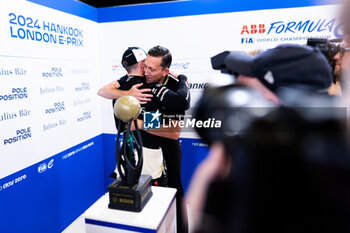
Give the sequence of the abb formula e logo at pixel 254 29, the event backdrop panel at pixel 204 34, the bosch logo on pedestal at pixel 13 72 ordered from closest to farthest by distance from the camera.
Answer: the bosch logo on pedestal at pixel 13 72, the event backdrop panel at pixel 204 34, the abb formula e logo at pixel 254 29

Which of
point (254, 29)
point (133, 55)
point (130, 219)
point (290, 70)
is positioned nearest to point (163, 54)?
point (133, 55)

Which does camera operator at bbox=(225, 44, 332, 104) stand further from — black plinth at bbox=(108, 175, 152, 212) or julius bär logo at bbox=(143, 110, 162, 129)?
julius bär logo at bbox=(143, 110, 162, 129)

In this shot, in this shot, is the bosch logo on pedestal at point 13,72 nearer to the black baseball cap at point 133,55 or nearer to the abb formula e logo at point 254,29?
the black baseball cap at point 133,55

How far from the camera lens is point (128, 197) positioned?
54.9 inches

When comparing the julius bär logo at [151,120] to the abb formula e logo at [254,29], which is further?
the julius bär logo at [151,120]

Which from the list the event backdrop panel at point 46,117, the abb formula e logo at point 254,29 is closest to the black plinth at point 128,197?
A: the event backdrop panel at point 46,117

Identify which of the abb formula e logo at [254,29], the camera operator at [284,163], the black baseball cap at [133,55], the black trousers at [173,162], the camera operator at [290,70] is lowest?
the black trousers at [173,162]

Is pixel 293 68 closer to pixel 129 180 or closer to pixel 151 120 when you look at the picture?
pixel 129 180

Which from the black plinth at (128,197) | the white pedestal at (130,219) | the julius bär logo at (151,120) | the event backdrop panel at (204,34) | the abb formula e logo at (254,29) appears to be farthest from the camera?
the julius bär logo at (151,120)

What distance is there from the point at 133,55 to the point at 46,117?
107cm

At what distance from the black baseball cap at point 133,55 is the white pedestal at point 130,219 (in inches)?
→ 61.6

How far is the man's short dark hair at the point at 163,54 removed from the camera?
8.16 feet

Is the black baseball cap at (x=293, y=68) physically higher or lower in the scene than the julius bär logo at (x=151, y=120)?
higher

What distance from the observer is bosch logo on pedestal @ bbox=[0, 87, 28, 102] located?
1724 millimetres
